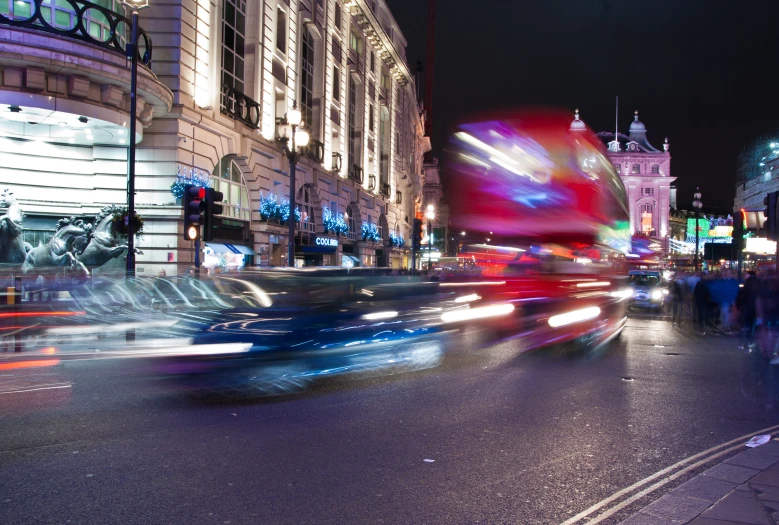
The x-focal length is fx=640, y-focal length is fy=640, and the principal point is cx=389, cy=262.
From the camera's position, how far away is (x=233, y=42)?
2984 centimetres

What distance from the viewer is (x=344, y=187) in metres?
45.3

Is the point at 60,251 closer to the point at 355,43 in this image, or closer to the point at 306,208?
the point at 306,208

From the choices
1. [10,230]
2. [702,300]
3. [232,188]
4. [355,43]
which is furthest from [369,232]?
[702,300]

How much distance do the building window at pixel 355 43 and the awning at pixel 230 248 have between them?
23.2m

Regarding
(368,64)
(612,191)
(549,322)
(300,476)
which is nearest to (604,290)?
(549,322)

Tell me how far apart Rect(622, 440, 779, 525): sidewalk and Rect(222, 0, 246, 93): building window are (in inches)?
1077

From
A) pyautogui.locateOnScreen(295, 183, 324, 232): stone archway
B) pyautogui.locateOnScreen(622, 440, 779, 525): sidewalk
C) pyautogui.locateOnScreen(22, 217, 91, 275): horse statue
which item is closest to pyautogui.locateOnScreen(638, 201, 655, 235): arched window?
pyautogui.locateOnScreen(295, 183, 324, 232): stone archway

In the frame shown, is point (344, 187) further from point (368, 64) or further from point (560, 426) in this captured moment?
point (560, 426)

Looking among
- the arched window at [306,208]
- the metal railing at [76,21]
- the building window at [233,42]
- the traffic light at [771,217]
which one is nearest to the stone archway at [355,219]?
the arched window at [306,208]

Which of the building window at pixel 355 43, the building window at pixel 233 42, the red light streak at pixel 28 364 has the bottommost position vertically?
the red light streak at pixel 28 364

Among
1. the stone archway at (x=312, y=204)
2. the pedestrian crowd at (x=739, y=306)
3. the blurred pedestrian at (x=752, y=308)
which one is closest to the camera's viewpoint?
the pedestrian crowd at (x=739, y=306)

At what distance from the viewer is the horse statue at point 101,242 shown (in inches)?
932

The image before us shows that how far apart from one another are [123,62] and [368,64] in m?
32.8

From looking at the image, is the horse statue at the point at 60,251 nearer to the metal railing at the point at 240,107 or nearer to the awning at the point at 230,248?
the awning at the point at 230,248
